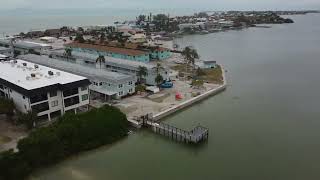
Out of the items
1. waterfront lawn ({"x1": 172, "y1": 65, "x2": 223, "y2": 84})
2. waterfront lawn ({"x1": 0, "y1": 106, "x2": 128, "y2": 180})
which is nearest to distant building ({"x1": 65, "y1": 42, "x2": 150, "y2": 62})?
waterfront lawn ({"x1": 172, "y1": 65, "x2": 223, "y2": 84})

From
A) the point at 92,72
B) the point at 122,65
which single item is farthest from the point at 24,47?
the point at 92,72

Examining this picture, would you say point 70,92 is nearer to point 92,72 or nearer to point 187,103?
point 92,72

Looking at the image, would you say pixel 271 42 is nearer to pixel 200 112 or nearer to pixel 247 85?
pixel 247 85

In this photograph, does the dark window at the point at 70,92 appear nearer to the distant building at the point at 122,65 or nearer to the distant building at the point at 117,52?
the distant building at the point at 122,65

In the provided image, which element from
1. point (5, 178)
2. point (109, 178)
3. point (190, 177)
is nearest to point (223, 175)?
point (190, 177)

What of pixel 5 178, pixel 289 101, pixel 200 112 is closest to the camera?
pixel 5 178
